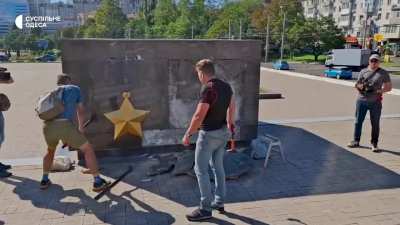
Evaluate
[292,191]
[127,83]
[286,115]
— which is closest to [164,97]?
[127,83]

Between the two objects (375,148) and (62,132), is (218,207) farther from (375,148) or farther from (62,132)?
(375,148)

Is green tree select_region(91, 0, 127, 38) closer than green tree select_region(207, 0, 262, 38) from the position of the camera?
No

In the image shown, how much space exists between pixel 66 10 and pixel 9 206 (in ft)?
433

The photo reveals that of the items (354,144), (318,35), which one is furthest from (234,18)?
(354,144)

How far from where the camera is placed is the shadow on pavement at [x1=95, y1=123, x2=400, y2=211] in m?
4.32

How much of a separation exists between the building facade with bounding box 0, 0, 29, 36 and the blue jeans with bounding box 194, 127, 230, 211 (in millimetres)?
102383

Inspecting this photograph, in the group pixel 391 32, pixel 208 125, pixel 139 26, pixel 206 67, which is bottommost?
pixel 208 125

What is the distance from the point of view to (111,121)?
215 inches

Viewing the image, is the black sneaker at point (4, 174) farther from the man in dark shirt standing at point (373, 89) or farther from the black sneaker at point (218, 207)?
the man in dark shirt standing at point (373, 89)

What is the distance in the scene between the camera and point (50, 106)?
3.98 meters

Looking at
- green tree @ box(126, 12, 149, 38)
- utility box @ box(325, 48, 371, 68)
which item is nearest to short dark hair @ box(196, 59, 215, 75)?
utility box @ box(325, 48, 371, 68)

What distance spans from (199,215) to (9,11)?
373ft

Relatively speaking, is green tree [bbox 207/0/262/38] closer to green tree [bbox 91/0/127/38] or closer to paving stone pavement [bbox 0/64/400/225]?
green tree [bbox 91/0/127/38]

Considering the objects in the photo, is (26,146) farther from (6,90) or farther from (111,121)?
(6,90)
